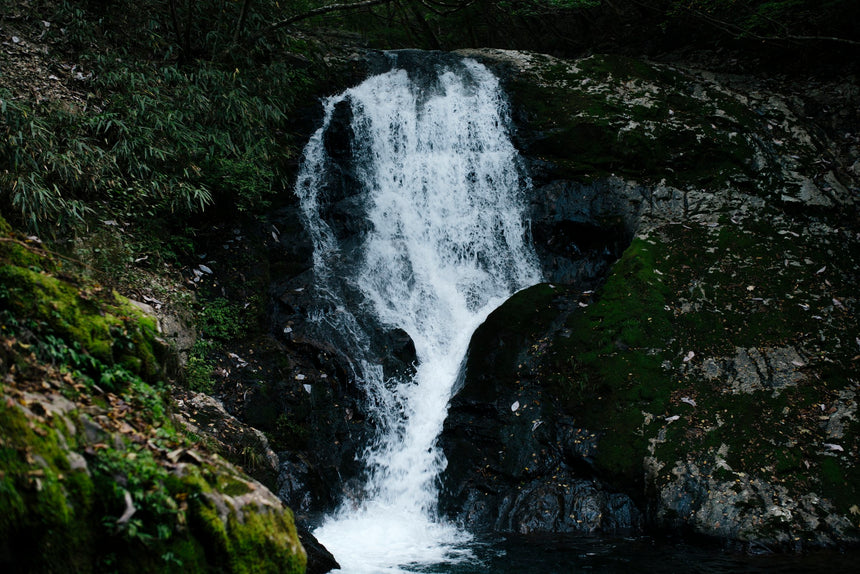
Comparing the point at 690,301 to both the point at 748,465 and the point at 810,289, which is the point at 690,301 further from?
the point at 748,465

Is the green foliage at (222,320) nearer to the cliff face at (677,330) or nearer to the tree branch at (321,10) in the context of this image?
the cliff face at (677,330)

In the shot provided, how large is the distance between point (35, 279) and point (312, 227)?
7.18 m

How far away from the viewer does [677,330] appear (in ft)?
26.8

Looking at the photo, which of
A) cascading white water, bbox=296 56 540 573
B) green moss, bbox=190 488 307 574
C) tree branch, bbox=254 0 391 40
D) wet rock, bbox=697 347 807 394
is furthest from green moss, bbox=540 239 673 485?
tree branch, bbox=254 0 391 40

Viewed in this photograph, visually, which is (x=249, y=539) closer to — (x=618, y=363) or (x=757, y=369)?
(x=618, y=363)

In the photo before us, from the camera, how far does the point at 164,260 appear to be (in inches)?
325

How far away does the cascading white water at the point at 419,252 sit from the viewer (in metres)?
7.70

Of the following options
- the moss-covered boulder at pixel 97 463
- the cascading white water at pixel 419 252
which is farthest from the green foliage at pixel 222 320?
the moss-covered boulder at pixel 97 463

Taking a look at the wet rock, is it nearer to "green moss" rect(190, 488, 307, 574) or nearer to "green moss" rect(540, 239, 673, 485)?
"green moss" rect(540, 239, 673, 485)

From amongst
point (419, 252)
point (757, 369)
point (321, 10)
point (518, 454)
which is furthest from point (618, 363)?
point (321, 10)

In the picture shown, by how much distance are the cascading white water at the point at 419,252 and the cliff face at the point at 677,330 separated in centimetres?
57

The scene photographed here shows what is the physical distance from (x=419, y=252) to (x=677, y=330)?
503cm

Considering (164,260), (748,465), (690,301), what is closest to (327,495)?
(164,260)

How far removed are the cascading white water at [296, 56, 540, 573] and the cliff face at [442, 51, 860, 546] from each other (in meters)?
0.57
